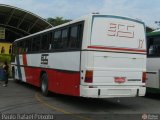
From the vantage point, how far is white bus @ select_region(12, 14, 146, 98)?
12.6 meters

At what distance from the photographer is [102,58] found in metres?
12.8

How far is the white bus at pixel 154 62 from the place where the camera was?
1638 cm

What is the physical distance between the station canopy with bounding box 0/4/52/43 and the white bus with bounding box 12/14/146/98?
3210 cm

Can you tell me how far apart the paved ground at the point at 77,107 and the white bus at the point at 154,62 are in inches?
33.1

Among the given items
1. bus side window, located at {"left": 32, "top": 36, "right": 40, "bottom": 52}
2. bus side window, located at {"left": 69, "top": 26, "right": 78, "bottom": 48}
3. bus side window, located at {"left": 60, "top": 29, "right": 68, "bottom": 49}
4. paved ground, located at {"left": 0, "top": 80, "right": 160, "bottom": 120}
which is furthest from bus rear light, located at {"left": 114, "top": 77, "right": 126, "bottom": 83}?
bus side window, located at {"left": 32, "top": 36, "right": 40, "bottom": 52}

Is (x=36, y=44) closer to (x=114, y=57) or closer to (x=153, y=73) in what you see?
(x=153, y=73)

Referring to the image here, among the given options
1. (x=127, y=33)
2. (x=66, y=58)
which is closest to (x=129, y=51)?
(x=127, y=33)

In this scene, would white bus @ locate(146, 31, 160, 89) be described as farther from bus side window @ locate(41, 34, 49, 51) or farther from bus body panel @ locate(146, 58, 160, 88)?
bus side window @ locate(41, 34, 49, 51)

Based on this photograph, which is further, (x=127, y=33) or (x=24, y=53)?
(x=24, y=53)

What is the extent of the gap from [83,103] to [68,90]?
131 cm

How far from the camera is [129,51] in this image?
43.8 feet

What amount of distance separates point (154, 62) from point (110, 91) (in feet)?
14.7

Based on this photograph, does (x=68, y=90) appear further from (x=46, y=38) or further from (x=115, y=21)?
(x=46, y=38)

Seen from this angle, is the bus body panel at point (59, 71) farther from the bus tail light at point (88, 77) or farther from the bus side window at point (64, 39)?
the bus tail light at point (88, 77)
